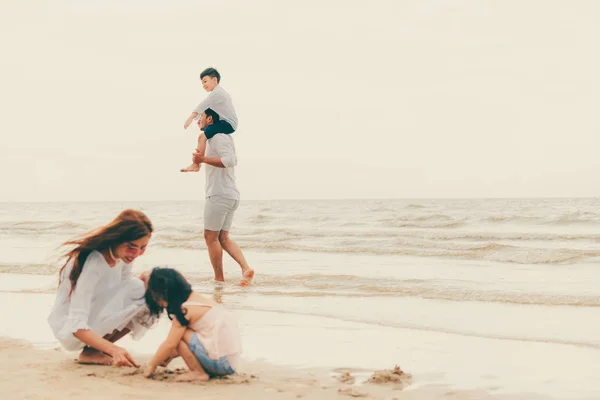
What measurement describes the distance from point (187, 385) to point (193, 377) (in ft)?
0.28

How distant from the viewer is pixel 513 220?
2138 cm

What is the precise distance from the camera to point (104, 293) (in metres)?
3.98

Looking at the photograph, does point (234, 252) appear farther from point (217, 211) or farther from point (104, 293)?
point (104, 293)

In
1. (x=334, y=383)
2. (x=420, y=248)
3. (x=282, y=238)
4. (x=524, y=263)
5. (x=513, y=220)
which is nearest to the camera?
(x=334, y=383)

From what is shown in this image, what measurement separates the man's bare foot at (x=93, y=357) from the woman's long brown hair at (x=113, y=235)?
0.50m

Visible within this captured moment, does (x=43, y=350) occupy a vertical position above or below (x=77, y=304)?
below

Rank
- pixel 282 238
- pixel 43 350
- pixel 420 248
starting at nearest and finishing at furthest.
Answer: pixel 43 350 → pixel 420 248 → pixel 282 238

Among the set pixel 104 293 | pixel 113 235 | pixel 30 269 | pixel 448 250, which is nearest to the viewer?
pixel 113 235

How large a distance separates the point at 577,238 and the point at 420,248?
509 cm

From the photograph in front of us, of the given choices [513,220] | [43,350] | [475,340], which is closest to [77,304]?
[43,350]

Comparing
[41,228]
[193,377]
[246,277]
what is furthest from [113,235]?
[41,228]

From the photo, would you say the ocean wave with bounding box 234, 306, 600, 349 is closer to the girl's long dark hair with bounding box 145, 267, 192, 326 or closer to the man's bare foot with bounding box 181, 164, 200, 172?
the man's bare foot with bounding box 181, 164, 200, 172

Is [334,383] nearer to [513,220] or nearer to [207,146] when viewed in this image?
[207,146]

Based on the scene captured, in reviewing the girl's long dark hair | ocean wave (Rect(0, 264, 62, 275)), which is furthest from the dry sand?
ocean wave (Rect(0, 264, 62, 275))
